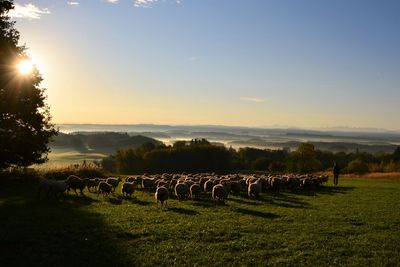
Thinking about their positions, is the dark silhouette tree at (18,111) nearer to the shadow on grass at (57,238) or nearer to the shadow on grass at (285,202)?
the shadow on grass at (57,238)

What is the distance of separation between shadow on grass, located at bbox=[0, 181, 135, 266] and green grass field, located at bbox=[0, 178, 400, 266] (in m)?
0.03

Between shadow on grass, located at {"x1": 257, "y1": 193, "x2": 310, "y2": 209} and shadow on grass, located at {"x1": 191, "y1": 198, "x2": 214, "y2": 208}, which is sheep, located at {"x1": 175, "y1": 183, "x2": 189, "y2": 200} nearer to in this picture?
shadow on grass, located at {"x1": 191, "y1": 198, "x2": 214, "y2": 208}

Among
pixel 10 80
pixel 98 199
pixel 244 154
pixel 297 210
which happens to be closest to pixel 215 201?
pixel 297 210

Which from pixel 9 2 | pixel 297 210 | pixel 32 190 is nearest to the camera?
pixel 297 210

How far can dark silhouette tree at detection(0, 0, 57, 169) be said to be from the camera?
119 feet

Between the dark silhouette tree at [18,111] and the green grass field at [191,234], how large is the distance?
12.8 metres

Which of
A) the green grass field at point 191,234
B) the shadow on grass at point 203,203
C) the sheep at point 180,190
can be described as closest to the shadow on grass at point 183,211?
the green grass field at point 191,234

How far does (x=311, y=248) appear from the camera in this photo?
15555 millimetres

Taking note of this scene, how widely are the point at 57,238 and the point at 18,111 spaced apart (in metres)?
25.8

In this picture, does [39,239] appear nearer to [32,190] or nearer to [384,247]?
[384,247]

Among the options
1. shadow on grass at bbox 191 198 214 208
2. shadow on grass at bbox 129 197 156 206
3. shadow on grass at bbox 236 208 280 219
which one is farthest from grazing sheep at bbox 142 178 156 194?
shadow on grass at bbox 236 208 280 219

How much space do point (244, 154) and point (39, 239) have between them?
137 meters

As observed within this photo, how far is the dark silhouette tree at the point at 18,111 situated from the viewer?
3612 centimetres

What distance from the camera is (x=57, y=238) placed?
1570cm
